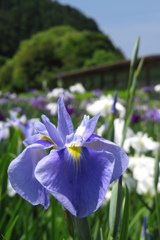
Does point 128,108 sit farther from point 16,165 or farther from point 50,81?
point 50,81

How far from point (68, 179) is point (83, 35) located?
112ft

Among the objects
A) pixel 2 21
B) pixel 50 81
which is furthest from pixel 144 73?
→ pixel 2 21

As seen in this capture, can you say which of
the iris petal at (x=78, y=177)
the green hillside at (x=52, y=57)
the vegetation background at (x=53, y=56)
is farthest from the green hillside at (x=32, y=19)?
the iris petal at (x=78, y=177)

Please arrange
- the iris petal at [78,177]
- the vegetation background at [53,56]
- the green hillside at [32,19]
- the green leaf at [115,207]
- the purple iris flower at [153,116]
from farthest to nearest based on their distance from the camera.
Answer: the green hillside at [32,19], the vegetation background at [53,56], the purple iris flower at [153,116], the green leaf at [115,207], the iris petal at [78,177]

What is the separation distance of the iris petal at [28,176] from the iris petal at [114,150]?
9 centimetres

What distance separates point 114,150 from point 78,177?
0.07m

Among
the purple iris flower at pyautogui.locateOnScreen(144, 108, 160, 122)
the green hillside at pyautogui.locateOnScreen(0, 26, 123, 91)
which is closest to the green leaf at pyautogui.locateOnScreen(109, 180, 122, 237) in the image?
the purple iris flower at pyautogui.locateOnScreen(144, 108, 160, 122)

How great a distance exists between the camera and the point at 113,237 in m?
0.67

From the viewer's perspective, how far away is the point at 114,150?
1.94 feet

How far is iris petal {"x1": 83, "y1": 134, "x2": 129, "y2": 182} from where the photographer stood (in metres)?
0.58

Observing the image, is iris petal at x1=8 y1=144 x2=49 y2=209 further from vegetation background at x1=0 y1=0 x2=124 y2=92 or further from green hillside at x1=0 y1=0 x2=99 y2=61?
A: green hillside at x1=0 y1=0 x2=99 y2=61

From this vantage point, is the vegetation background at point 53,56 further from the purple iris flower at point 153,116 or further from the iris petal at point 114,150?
the iris petal at point 114,150

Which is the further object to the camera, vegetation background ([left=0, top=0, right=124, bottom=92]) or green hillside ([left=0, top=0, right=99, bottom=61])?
green hillside ([left=0, top=0, right=99, bottom=61])

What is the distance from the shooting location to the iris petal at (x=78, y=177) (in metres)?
0.54
